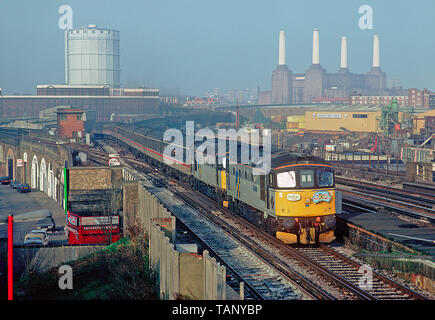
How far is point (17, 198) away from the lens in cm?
6444

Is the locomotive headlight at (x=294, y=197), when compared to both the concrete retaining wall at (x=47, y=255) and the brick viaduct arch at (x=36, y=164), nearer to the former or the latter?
the concrete retaining wall at (x=47, y=255)

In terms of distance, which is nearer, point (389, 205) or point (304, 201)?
point (304, 201)

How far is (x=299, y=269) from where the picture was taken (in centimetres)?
1902

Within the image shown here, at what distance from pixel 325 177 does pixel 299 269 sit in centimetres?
427

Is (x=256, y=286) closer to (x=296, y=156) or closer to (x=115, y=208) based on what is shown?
(x=296, y=156)

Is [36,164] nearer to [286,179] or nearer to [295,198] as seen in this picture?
[286,179]

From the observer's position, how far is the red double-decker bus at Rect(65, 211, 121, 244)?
32.8 meters

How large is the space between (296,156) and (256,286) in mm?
6355

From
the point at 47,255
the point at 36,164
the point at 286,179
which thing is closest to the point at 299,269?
the point at 286,179

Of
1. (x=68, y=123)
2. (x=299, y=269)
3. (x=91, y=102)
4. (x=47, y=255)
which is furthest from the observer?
(x=91, y=102)

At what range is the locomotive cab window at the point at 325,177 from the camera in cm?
2180

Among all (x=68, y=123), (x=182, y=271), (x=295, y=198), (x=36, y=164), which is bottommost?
(x=36, y=164)

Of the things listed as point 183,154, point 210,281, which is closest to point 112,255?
point 210,281

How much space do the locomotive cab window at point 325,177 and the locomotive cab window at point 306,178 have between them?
0.27 m
